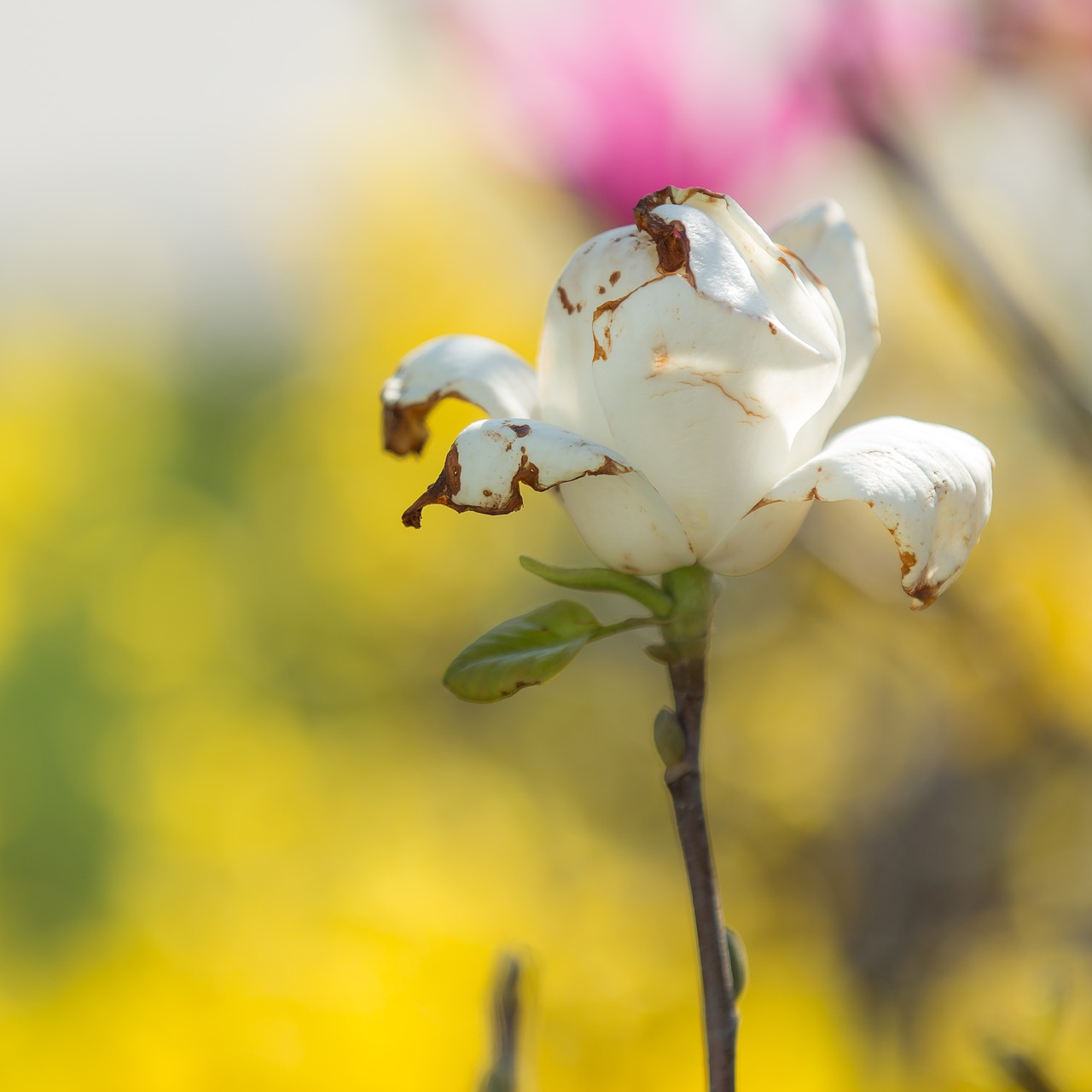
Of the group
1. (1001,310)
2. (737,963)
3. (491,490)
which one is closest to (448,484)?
(491,490)

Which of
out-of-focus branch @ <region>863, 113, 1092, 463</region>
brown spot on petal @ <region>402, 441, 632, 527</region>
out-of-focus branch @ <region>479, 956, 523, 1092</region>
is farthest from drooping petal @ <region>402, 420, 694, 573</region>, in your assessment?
out-of-focus branch @ <region>863, 113, 1092, 463</region>

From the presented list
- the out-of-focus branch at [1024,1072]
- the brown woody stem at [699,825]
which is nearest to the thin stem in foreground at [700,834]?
the brown woody stem at [699,825]

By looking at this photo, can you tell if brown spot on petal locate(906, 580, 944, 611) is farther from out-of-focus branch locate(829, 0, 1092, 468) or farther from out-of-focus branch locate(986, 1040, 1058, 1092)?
out-of-focus branch locate(829, 0, 1092, 468)

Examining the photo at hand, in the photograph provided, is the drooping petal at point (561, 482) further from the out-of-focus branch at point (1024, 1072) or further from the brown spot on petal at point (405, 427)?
the out-of-focus branch at point (1024, 1072)

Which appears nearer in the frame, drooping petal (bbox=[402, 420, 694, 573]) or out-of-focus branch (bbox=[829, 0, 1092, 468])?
drooping petal (bbox=[402, 420, 694, 573])

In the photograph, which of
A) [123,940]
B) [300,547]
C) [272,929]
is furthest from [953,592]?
[300,547]

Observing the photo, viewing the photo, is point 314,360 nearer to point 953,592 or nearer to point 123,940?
point 123,940

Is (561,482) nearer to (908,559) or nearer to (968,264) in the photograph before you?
(908,559)
